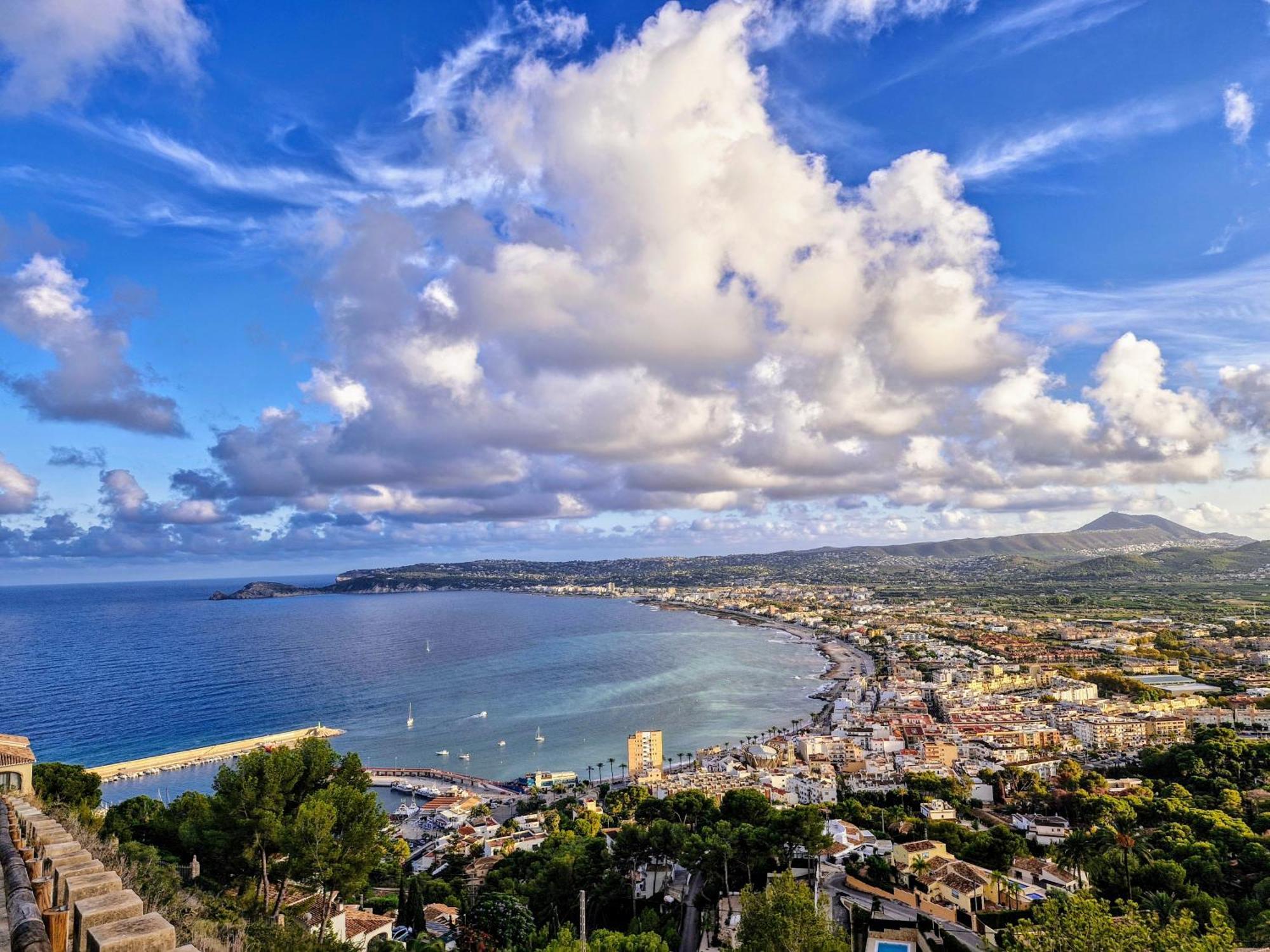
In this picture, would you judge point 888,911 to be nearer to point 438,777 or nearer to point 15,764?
point 15,764

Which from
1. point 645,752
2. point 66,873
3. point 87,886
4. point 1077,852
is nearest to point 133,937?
point 87,886

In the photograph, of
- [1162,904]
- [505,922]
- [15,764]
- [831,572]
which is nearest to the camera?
[15,764]

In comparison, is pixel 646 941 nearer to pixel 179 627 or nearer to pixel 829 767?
pixel 829 767

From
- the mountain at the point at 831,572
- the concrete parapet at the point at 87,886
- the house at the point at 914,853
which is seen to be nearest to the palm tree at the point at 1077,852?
the house at the point at 914,853

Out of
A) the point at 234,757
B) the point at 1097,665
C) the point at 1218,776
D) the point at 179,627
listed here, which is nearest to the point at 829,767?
the point at 1218,776

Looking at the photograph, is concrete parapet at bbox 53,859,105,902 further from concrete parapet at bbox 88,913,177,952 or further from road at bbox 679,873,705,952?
road at bbox 679,873,705,952

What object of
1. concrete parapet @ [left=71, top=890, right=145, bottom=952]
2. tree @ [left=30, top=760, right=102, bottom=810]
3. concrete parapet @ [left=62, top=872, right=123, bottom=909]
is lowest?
tree @ [left=30, top=760, right=102, bottom=810]

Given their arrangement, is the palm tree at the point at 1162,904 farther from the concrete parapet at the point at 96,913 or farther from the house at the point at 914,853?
the concrete parapet at the point at 96,913

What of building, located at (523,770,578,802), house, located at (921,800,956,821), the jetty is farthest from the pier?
house, located at (921,800,956,821)
